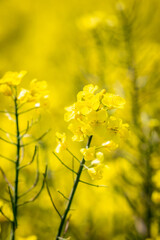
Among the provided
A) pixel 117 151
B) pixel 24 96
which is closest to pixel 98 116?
pixel 24 96

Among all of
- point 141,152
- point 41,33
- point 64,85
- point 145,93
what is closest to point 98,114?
point 141,152

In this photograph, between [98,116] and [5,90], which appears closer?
[98,116]

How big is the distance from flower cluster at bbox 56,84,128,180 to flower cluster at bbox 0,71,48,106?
163mm

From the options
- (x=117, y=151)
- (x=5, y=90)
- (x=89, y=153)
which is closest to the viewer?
(x=89, y=153)

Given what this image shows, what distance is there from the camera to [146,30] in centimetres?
198

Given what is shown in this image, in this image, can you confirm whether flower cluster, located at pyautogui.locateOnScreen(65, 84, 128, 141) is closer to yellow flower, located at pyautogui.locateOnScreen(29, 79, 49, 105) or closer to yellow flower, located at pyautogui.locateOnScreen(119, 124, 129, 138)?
yellow flower, located at pyautogui.locateOnScreen(119, 124, 129, 138)

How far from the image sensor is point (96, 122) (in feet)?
2.55

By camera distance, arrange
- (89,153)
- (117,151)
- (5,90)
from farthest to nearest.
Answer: (117,151), (5,90), (89,153)

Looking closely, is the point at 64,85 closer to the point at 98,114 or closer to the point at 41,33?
the point at 41,33

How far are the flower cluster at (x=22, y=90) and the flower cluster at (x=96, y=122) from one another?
0.16m

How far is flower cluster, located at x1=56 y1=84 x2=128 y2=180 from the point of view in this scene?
2.56 ft

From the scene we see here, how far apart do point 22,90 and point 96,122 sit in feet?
0.97

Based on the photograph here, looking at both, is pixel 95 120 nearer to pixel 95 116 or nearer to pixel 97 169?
pixel 95 116

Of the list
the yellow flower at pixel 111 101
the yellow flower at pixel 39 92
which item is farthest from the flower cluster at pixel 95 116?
the yellow flower at pixel 39 92
